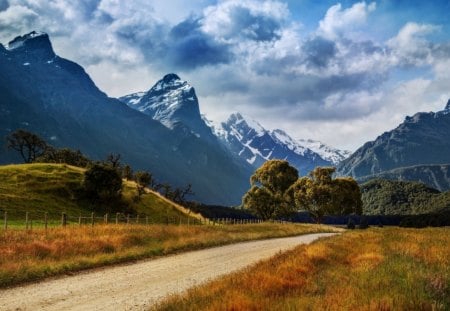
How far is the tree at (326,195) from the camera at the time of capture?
344 feet

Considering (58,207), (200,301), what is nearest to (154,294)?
(200,301)

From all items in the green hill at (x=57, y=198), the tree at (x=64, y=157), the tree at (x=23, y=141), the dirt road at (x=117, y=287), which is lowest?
the dirt road at (x=117, y=287)

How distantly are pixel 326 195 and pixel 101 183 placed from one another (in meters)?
48.4

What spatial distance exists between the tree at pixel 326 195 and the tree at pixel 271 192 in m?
6.13

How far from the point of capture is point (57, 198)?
76.4m

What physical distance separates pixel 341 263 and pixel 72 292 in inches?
425

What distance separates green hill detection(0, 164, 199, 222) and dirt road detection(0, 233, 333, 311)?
42110 mm

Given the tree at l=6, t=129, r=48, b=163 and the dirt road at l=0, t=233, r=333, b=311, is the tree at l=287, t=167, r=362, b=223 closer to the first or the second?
the tree at l=6, t=129, r=48, b=163

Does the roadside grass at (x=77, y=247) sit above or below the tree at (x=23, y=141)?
below

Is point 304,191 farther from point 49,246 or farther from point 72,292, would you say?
point 72,292

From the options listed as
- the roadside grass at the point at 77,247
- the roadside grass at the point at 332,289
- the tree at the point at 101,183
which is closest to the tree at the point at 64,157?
the tree at the point at 101,183

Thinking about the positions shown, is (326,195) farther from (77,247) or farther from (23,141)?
(77,247)

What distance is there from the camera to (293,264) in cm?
1859

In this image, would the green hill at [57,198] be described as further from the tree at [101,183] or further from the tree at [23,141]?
the tree at [23,141]
